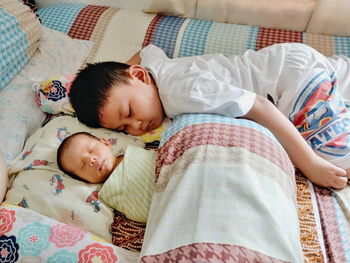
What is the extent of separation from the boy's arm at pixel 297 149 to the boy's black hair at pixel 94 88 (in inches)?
16.8

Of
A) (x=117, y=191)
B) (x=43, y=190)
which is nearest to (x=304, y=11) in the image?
(x=117, y=191)

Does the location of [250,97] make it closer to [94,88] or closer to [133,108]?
[133,108]

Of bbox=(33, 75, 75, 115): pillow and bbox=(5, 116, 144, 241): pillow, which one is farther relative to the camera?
bbox=(33, 75, 75, 115): pillow

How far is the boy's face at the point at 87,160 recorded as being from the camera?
97 centimetres

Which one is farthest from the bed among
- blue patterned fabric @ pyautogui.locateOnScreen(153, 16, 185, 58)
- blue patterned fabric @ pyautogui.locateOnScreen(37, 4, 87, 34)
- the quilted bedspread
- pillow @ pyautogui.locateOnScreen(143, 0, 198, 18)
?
pillow @ pyautogui.locateOnScreen(143, 0, 198, 18)

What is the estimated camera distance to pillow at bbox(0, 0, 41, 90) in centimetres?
130

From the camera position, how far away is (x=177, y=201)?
73 cm

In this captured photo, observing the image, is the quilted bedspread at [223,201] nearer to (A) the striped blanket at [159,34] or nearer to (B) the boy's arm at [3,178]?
(B) the boy's arm at [3,178]

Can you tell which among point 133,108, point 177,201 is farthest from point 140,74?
point 177,201

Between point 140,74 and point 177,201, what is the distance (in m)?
0.57

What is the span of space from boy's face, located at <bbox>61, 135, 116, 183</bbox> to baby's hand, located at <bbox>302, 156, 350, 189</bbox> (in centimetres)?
56

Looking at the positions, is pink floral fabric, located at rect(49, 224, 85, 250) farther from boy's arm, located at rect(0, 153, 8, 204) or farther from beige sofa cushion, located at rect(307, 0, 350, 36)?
beige sofa cushion, located at rect(307, 0, 350, 36)

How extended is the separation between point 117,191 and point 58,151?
0.78 feet

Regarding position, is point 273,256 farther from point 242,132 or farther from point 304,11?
point 304,11
